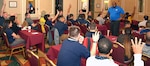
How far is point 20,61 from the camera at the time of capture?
287 inches

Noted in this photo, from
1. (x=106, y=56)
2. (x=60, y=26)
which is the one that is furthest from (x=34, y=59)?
(x=60, y=26)

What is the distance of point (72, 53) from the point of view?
12.2 ft

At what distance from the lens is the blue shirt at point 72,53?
3.69 m

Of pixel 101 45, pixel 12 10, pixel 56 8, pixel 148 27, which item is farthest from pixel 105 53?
pixel 56 8

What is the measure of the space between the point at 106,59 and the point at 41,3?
35.5ft

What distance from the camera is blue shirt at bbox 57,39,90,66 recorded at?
3.69 m

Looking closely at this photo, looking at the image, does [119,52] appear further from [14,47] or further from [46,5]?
[46,5]

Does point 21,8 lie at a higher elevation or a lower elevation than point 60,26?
higher

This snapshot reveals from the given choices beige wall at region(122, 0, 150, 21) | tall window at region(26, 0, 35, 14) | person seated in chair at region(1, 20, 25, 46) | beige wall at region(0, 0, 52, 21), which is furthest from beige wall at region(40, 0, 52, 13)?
person seated in chair at region(1, 20, 25, 46)

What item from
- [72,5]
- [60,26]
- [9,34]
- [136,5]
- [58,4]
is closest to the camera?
[9,34]

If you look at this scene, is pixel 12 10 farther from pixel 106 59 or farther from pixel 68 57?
pixel 106 59

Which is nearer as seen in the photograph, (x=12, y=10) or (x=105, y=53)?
(x=105, y=53)

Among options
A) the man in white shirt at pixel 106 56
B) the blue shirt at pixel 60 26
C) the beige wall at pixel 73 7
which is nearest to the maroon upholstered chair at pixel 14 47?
the blue shirt at pixel 60 26

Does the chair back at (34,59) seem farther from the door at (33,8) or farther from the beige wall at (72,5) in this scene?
the beige wall at (72,5)
